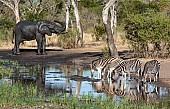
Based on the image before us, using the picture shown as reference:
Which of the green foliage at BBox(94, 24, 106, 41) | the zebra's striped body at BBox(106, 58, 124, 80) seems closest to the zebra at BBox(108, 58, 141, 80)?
the zebra's striped body at BBox(106, 58, 124, 80)

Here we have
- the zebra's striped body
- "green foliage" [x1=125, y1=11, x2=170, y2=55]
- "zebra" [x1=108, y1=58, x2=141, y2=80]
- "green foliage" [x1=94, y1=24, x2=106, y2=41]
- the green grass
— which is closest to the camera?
the green grass

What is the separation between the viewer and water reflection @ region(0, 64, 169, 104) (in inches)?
533

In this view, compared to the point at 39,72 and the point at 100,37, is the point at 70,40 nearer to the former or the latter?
the point at 100,37

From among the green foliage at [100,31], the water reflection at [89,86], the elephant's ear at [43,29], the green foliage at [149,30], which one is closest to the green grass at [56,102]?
the water reflection at [89,86]

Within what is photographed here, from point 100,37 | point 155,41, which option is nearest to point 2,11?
point 100,37

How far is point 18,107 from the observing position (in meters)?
10.3

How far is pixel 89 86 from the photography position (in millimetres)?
15328

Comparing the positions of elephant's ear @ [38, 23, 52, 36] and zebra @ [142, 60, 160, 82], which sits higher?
elephant's ear @ [38, 23, 52, 36]

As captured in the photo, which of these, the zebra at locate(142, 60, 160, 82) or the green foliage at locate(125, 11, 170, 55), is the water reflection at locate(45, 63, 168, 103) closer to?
the zebra at locate(142, 60, 160, 82)

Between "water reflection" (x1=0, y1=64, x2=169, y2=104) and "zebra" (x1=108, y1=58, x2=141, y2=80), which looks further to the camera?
"zebra" (x1=108, y1=58, x2=141, y2=80)

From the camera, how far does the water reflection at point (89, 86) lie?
13.5 metres

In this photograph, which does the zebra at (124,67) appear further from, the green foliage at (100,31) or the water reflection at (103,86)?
the green foliage at (100,31)

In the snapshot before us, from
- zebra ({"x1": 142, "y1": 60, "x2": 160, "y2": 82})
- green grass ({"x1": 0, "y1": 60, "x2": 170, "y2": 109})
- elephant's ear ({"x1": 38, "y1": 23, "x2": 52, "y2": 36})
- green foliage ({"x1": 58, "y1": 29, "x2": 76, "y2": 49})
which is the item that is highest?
elephant's ear ({"x1": 38, "y1": 23, "x2": 52, "y2": 36})

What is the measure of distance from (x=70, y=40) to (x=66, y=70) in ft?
51.7
